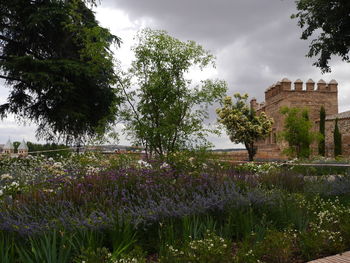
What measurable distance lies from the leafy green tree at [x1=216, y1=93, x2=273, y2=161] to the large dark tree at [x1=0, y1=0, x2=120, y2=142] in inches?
451

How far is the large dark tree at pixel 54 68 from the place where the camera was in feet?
46.5

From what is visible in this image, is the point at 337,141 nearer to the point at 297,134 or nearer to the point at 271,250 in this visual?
the point at 297,134

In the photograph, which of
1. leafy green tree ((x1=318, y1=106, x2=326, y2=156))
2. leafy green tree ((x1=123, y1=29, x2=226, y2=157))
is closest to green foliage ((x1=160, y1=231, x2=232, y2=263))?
leafy green tree ((x1=123, y1=29, x2=226, y2=157))

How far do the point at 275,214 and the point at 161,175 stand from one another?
219 centimetres

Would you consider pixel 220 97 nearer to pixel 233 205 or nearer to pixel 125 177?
pixel 125 177

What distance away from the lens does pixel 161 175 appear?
615 centimetres

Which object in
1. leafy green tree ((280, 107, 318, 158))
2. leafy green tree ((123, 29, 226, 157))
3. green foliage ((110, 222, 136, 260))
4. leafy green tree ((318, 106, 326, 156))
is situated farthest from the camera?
leafy green tree ((318, 106, 326, 156))

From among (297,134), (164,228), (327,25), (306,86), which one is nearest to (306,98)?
(306,86)

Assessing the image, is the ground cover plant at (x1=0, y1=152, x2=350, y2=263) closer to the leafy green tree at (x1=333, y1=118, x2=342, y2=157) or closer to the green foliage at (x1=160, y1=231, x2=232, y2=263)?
the green foliage at (x1=160, y1=231, x2=232, y2=263)

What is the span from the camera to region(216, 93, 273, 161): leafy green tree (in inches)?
984

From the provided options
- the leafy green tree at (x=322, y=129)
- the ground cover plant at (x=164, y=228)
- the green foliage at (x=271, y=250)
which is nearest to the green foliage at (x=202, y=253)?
the ground cover plant at (x=164, y=228)

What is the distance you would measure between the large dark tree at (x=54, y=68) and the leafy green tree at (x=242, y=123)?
11443 mm

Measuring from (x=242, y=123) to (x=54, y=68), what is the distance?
590 inches

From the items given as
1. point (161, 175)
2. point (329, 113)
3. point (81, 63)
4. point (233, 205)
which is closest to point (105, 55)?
point (81, 63)
